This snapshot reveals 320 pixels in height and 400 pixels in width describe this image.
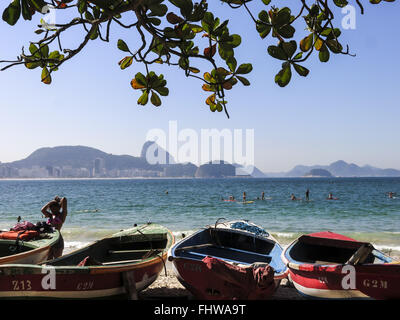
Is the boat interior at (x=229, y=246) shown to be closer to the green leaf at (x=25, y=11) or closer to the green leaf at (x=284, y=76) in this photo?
the green leaf at (x=284, y=76)

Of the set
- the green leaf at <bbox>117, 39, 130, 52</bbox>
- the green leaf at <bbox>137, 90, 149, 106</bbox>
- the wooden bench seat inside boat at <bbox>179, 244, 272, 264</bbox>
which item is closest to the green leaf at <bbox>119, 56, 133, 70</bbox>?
the green leaf at <bbox>117, 39, 130, 52</bbox>

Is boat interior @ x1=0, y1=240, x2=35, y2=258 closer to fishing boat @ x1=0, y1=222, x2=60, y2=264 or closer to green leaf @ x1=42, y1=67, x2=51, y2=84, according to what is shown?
fishing boat @ x1=0, y1=222, x2=60, y2=264

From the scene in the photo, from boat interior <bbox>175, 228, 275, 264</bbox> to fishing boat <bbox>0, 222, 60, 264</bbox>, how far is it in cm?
300

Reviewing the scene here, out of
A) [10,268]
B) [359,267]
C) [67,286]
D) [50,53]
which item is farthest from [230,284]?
[50,53]

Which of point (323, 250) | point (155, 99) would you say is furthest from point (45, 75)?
point (323, 250)

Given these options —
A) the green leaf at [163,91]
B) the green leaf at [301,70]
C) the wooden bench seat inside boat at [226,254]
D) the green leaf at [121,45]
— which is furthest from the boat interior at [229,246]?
the green leaf at [301,70]

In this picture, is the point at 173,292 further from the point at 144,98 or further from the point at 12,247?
the point at 144,98

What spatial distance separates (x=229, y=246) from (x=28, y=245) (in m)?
4.69

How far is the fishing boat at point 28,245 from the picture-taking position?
22.3 ft

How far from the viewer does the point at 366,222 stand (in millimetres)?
21062

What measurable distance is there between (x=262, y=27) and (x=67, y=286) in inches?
184

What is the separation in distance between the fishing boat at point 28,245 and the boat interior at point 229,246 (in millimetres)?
2997

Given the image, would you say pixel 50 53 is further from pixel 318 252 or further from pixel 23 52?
pixel 318 252

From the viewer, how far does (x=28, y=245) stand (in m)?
7.37
